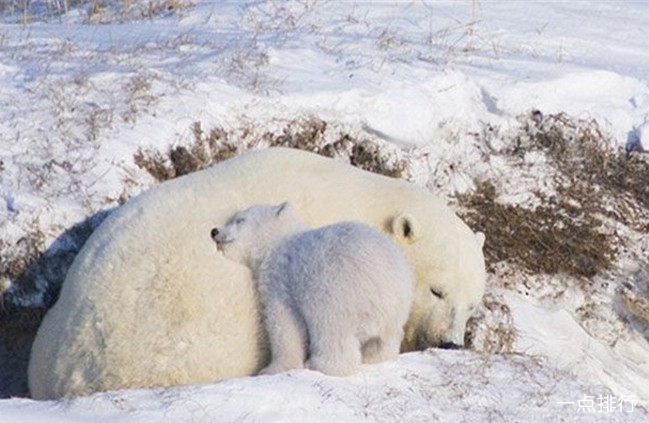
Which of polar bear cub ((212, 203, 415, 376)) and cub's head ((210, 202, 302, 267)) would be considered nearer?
polar bear cub ((212, 203, 415, 376))

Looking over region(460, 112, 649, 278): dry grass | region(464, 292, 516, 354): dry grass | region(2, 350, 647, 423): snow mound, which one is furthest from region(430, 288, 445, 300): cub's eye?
region(460, 112, 649, 278): dry grass

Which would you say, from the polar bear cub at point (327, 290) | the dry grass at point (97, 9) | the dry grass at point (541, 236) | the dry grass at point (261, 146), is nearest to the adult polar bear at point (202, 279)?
the polar bear cub at point (327, 290)

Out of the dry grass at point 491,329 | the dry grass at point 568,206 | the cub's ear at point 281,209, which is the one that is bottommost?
the dry grass at point 491,329

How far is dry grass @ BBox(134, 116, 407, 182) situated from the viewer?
8750 millimetres

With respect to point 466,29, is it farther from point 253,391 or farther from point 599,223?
point 253,391

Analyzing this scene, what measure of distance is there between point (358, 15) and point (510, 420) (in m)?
5.74

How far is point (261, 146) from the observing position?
9.22m

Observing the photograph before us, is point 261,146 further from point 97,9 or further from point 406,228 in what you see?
point 97,9

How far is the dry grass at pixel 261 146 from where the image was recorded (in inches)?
344

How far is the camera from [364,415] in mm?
6328

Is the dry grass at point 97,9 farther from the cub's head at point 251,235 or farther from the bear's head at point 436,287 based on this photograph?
the cub's head at point 251,235

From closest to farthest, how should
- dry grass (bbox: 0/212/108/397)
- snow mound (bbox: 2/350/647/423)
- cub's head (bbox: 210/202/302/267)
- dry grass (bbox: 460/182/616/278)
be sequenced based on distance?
snow mound (bbox: 2/350/647/423)
cub's head (bbox: 210/202/302/267)
dry grass (bbox: 0/212/108/397)
dry grass (bbox: 460/182/616/278)

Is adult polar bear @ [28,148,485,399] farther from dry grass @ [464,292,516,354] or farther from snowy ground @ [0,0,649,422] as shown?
dry grass @ [464,292,516,354]

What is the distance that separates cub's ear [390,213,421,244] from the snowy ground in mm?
696
